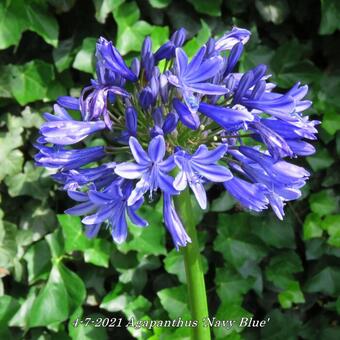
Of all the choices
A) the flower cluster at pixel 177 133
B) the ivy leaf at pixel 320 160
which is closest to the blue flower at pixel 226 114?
the flower cluster at pixel 177 133

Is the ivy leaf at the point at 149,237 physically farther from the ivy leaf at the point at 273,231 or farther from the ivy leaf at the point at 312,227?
the ivy leaf at the point at 312,227

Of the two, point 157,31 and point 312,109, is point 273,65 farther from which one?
point 157,31

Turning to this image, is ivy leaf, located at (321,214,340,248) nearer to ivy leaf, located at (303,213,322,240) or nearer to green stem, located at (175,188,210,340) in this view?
ivy leaf, located at (303,213,322,240)

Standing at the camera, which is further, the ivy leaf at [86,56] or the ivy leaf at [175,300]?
the ivy leaf at [175,300]

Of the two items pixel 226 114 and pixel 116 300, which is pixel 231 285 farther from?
pixel 226 114

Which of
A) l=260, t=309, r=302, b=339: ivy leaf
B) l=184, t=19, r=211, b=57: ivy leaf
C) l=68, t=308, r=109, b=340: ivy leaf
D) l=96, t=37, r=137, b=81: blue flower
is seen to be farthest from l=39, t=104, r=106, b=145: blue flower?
l=260, t=309, r=302, b=339: ivy leaf

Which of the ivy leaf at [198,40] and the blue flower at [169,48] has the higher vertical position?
the blue flower at [169,48]

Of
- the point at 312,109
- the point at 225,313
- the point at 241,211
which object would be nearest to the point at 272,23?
the point at 312,109
